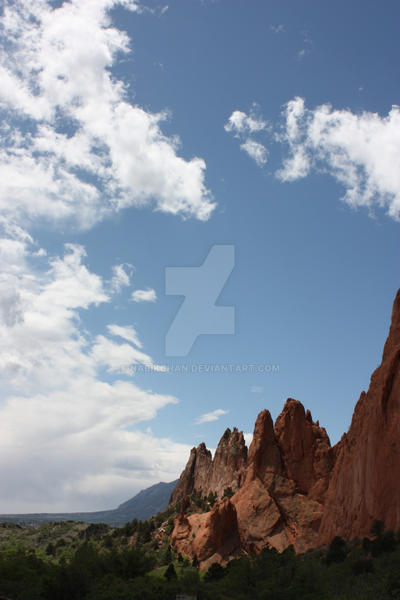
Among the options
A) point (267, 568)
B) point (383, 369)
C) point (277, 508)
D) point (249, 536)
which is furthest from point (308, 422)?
point (267, 568)

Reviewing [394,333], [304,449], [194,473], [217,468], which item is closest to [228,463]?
[217,468]

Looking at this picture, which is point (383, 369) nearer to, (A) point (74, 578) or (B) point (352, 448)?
(B) point (352, 448)

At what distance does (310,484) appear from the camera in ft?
209

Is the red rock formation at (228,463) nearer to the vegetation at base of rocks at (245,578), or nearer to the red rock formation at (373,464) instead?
the vegetation at base of rocks at (245,578)

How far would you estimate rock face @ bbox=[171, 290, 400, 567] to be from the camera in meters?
40.3

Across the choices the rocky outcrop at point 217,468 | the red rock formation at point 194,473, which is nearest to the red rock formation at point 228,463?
the rocky outcrop at point 217,468

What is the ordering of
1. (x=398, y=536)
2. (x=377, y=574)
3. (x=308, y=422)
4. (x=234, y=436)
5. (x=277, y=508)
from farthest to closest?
(x=234, y=436) → (x=308, y=422) → (x=277, y=508) → (x=398, y=536) → (x=377, y=574)

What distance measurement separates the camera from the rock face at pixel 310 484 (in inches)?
1587

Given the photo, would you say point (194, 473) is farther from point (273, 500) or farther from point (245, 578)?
point (245, 578)

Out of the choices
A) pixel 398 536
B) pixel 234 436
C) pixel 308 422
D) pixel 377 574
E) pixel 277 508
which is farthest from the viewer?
pixel 234 436

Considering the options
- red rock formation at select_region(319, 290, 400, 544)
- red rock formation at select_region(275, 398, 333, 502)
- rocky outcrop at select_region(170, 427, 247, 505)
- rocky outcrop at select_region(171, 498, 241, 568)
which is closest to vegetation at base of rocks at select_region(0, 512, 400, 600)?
red rock formation at select_region(319, 290, 400, 544)

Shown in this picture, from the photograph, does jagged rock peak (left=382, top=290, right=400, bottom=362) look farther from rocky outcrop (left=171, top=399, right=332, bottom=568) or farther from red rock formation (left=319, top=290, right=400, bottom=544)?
rocky outcrop (left=171, top=399, right=332, bottom=568)

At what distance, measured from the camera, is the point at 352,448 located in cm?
4844

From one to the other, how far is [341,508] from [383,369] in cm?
1519
